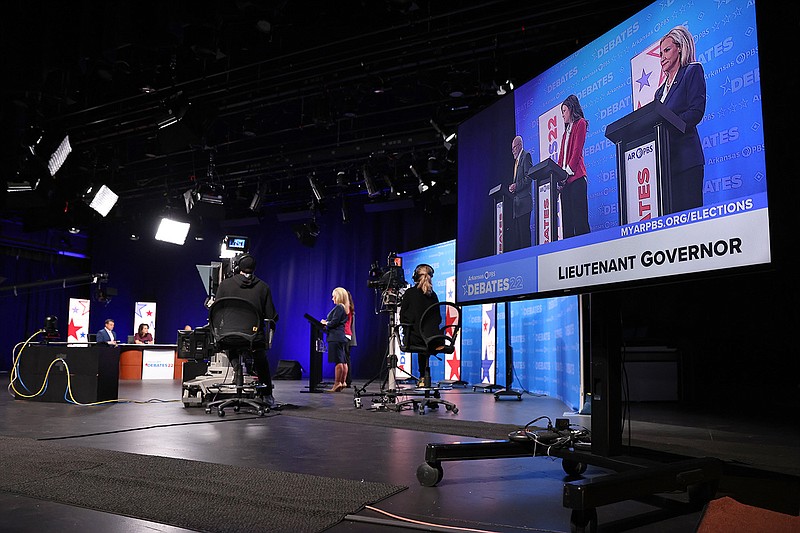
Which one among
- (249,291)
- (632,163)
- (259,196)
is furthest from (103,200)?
(632,163)

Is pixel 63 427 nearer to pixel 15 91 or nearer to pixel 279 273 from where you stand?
pixel 15 91

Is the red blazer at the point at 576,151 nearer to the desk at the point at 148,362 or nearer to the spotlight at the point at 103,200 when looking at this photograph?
the spotlight at the point at 103,200

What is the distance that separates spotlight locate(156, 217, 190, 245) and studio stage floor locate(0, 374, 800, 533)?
19.8ft

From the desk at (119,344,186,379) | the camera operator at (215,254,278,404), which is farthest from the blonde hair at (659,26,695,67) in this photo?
the desk at (119,344,186,379)

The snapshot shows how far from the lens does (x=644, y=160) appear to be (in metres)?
2.09

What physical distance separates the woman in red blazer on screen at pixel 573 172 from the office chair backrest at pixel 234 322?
10.6 ft

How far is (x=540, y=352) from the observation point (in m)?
8.06

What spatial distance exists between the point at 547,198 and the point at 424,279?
11.4 ft

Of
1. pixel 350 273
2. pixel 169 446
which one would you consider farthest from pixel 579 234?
pixel 350 273

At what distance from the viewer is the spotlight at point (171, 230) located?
1158cm

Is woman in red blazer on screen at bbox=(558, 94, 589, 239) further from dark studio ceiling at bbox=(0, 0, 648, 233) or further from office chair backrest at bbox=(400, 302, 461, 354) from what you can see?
office chair backrest at bbox=(400, 302, 461, 354)

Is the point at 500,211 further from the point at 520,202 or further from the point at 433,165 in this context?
the point at 433,165

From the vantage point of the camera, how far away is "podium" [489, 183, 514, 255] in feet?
8.90

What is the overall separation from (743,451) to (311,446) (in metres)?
2.44
